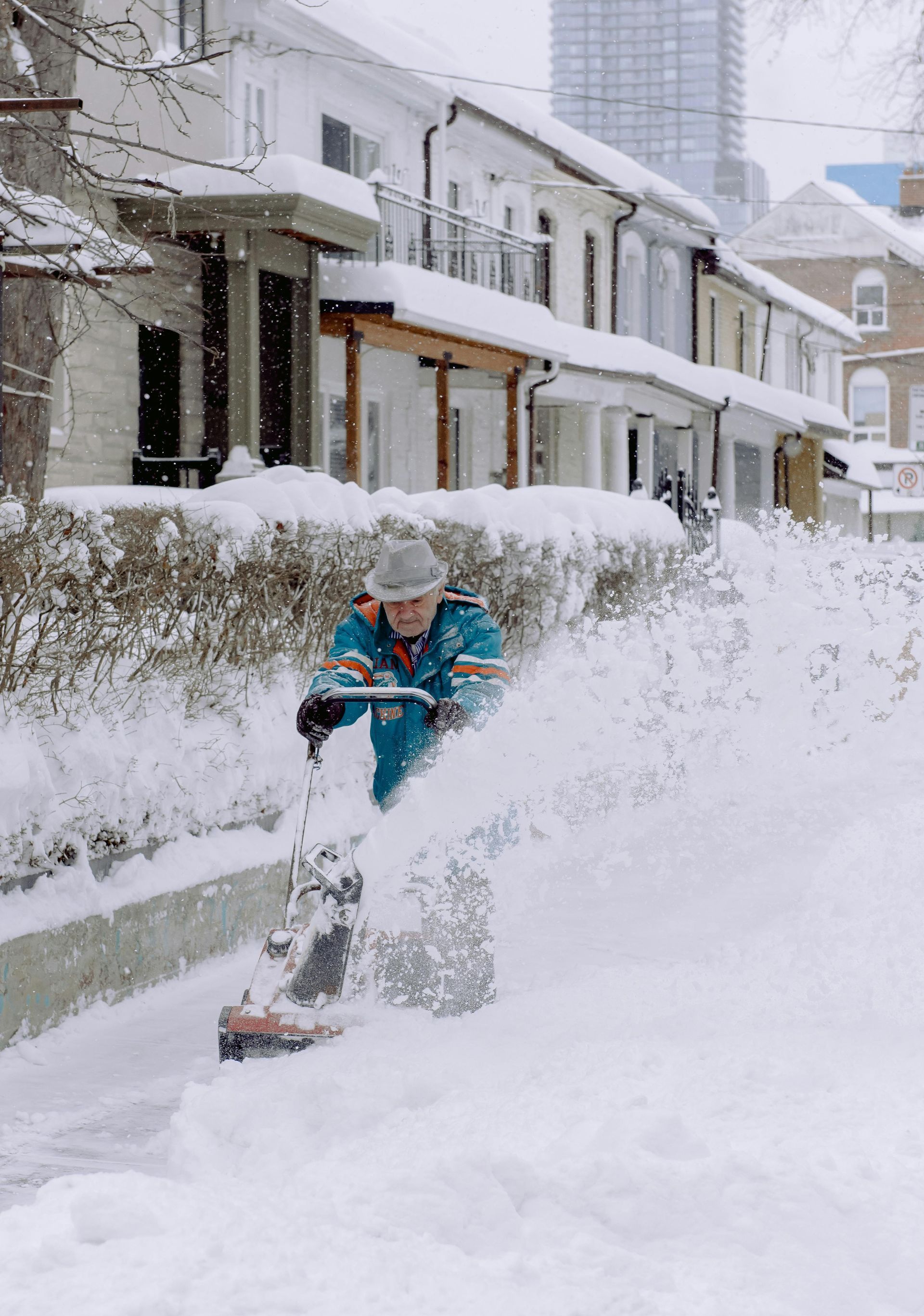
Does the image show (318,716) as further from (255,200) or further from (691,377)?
(691,377)

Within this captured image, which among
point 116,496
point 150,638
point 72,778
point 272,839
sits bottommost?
point 272,839

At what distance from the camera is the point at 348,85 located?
Answer: 66.0ft

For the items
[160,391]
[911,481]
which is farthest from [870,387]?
[160,391]

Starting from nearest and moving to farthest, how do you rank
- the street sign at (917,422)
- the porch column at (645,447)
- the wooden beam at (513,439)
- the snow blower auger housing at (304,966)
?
the snow blower auger housing at (304,966), the wooden beam at (513,439), the street sign at (917,422), the porch column at (645,447)

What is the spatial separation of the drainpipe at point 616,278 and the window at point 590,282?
2.16ft

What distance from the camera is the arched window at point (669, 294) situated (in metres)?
32.5

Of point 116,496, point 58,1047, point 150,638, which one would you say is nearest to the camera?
point 58,1047

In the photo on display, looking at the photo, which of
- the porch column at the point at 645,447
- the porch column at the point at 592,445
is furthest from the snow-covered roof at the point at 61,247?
the porch column at the point at 645,447

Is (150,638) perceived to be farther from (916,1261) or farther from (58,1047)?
(916,1261)

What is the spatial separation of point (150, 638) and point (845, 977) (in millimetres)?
3267

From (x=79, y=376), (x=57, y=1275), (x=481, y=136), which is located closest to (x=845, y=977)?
(x=57, y=1275)

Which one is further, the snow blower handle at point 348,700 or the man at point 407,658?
the man at point 407,658

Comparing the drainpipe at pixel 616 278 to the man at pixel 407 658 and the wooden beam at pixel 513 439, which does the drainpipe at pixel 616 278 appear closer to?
the wooden beam at pixel 513 439

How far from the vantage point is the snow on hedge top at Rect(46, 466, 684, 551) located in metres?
8.15
